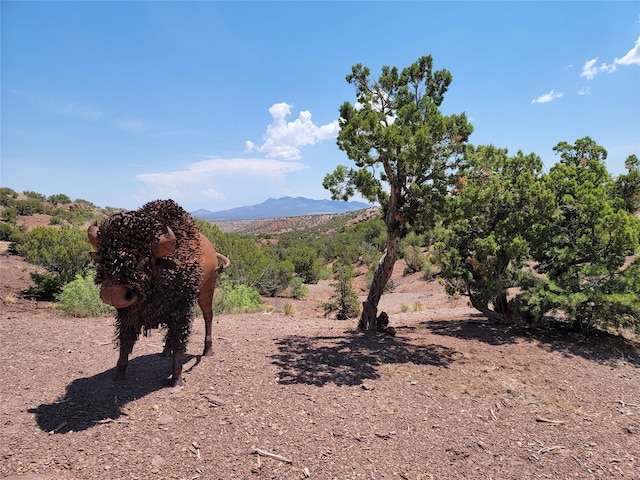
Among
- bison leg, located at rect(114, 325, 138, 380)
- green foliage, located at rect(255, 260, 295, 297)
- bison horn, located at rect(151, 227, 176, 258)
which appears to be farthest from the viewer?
green foliage, located at rect(255, 260, 295, 297)

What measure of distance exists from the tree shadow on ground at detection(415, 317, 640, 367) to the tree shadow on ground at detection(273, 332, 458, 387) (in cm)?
176

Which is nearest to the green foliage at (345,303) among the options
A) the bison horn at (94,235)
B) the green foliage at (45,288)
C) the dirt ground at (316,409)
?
the dirt ground at (316,409)

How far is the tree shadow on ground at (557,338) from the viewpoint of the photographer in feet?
25.2

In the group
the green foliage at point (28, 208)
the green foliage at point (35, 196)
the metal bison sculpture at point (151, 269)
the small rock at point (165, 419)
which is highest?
the green foliage at point (35, 196)

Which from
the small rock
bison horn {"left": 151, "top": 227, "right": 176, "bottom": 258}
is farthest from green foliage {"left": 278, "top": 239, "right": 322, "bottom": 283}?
bison horn {"left": 151, "top": 227, "right": 176, "bottom": 258}

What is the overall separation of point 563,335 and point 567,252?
6.79 ft

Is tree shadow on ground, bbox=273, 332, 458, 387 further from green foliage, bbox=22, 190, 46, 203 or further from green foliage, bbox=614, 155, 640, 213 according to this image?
green foliage, bbox=22, 190, 46, 203

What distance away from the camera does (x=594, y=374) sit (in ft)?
21.9

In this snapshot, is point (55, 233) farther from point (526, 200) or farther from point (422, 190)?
point (526, 200)

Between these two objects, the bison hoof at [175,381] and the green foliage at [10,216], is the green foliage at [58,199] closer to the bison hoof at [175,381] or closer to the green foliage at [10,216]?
the green foliage at [10,216]

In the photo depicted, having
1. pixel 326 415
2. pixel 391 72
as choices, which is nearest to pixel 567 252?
pixel 391 72

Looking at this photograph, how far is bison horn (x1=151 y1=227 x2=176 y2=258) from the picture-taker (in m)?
4.21

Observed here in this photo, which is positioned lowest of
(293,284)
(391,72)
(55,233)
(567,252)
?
(293,284)

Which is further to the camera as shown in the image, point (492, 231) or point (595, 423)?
point (492, 231)
